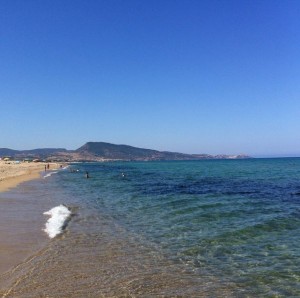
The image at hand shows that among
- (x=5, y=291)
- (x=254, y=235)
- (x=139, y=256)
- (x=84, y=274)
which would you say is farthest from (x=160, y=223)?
(x=5, y=291)

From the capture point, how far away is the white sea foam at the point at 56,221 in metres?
15.6

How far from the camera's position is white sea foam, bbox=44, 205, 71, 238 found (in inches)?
615

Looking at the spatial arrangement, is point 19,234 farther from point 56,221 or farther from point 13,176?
point 13,176

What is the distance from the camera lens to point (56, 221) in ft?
59.4

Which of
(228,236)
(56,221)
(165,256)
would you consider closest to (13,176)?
(56,221)

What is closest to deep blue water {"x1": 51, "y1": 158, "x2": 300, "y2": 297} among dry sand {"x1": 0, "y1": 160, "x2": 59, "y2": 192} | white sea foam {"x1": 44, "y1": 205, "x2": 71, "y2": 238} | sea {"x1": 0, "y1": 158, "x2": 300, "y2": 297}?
sea {"x1": 0, "y1": 158, "x2": 300, "y2": 297}

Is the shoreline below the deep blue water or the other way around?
below

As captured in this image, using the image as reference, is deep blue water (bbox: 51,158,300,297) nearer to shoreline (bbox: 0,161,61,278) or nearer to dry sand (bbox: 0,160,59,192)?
shoreline (bbox: 0,161,61,278)

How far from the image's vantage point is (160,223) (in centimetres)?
1755

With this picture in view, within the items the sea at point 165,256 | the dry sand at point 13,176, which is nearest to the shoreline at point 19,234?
the sea at point 165,256

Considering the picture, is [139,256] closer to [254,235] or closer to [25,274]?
[25,274]

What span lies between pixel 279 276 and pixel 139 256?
439 cm

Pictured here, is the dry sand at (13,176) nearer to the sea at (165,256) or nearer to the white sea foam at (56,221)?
the white sea foam at (56,221)

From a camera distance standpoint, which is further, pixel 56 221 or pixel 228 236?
pixel 56 221
